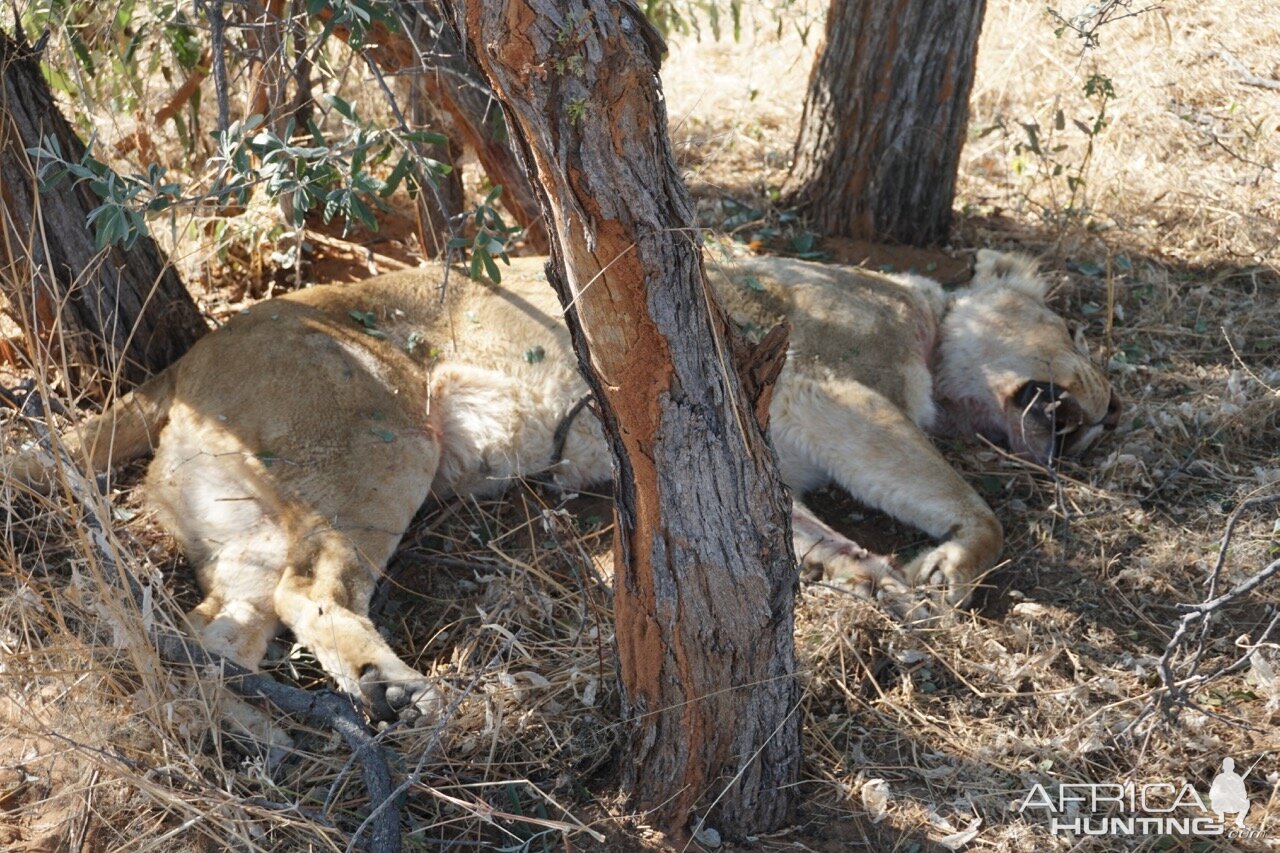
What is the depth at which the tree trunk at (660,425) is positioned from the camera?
7.46 feet

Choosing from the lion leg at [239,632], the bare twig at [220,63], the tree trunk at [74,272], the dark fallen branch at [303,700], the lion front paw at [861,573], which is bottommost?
the lion front paw at [861,573]

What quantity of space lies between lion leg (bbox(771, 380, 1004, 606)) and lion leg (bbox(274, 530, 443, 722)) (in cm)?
163

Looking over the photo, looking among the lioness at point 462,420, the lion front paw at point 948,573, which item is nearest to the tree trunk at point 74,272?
the lioness at point 462,420

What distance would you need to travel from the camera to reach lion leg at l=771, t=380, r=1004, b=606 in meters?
4.07

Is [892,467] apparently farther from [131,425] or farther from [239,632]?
[131,425]

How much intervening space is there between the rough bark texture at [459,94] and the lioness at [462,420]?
532 mm

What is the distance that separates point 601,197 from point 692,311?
33cm

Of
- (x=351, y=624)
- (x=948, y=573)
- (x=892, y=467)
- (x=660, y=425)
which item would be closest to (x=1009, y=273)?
(x=892, y=467)

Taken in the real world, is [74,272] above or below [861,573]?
above

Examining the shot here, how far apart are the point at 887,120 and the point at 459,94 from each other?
200cm

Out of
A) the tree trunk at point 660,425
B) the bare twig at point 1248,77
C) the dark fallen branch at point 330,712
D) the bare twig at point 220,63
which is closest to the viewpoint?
the tree trunk at point 660,425

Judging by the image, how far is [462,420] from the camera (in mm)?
4504

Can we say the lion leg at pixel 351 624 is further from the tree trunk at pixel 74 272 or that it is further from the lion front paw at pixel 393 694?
the tree trunk at pixel 74 272

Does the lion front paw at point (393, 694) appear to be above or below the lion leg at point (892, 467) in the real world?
below
